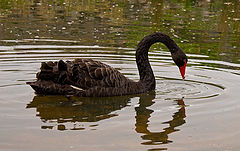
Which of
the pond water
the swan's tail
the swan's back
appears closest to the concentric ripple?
the pond water

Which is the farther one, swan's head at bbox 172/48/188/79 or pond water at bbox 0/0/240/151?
swan's head at bbox 172/48/188/79

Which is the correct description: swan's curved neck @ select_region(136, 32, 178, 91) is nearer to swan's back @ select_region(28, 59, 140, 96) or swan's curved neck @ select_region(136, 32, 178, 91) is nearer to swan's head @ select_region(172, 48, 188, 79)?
swan's head @ select_region(172, 48, 188, 79)

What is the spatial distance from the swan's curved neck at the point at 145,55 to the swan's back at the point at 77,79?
2.09ft

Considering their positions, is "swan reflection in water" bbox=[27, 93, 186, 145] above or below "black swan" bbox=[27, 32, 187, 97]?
below

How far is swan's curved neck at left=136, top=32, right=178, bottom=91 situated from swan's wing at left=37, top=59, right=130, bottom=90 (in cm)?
64

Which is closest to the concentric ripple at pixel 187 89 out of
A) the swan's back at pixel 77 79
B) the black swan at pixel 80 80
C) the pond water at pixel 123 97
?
the pond water at pixel 123 97

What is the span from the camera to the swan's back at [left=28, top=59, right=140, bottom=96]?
246 inches

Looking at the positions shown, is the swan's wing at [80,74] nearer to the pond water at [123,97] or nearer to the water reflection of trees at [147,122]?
the pond water at [123,97]

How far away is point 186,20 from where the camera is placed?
15250mm

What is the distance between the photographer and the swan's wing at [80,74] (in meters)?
6.23

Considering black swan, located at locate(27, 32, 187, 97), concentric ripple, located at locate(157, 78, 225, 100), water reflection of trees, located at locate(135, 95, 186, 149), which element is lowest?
water reflection of trees, located at locate(135, 95, 186, 149)

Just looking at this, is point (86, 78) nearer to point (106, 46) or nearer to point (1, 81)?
point (1, 81)

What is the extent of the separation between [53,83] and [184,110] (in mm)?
1847

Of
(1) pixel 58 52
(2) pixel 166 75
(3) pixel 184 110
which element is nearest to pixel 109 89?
(3) pixel 184 110
